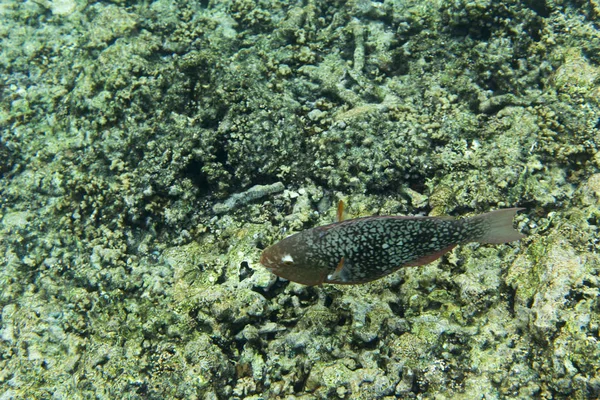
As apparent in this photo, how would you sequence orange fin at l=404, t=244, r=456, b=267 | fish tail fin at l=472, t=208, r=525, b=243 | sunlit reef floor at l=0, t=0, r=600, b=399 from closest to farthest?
fish tail fin at l=472, t=208, r=525, b=243 → orange fin at l=404, t=244, r=456, b=267 → sunlit reef floor at l=0, t=0, r=600, b=399

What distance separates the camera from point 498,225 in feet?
8.58

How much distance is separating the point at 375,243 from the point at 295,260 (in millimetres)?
562

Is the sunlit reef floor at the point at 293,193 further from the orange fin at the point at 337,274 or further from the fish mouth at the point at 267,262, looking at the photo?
the fish mouth at the point at 267,262

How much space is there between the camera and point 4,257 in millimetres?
4594

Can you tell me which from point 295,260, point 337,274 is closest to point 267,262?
point 295,260

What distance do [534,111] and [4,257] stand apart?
20.0ft

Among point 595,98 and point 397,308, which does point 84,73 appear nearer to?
point 397,308

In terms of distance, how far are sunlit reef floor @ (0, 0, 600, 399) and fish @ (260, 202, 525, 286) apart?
0.56m

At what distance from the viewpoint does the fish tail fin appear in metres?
2.60

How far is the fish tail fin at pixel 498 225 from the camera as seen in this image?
8.52ft

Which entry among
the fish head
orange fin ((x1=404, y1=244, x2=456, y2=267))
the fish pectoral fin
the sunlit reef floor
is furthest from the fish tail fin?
the fish head

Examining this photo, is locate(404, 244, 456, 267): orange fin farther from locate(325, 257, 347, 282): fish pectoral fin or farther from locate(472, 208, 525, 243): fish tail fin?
locate(325, 257, 347, 282): fish pectoral fin

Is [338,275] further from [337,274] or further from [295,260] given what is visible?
[295,260]

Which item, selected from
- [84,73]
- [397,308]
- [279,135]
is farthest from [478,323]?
[84,73]
